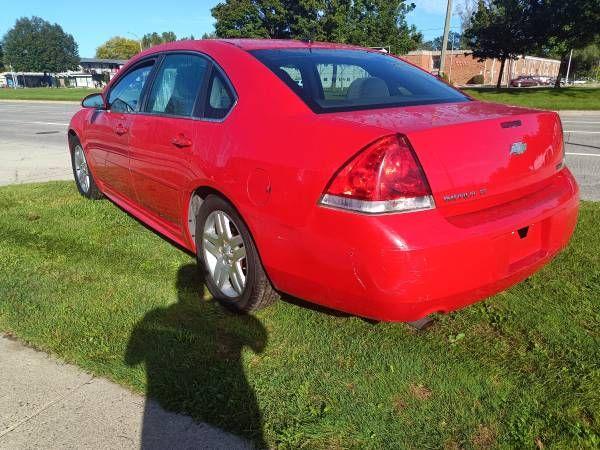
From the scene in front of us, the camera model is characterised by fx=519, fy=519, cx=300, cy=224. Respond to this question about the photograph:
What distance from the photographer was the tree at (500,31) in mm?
33000

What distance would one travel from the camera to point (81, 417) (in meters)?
2.32

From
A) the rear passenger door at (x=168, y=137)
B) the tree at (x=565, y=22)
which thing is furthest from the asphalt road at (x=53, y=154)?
the tree at (x=565, y=22)

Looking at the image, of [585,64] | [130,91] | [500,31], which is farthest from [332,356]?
[585,64]

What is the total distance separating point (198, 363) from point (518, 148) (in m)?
1.91

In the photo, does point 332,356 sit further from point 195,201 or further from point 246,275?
point 195,201

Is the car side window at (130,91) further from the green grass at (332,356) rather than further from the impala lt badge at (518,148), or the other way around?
the impala lt badge at (518,148)

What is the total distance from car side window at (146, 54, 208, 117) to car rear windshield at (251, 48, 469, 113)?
477 millimetres

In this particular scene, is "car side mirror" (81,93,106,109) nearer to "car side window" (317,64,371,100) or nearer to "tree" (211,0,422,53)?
"car side window" (317,64,371,100)

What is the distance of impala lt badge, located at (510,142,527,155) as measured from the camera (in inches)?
98.3

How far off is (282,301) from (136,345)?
0.93 metres

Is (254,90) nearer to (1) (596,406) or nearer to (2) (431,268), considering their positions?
(2) (431,268)

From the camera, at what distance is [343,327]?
9.67 ft

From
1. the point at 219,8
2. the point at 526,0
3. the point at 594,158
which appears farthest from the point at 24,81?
the point at 594,158

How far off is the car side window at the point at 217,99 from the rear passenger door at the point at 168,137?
103 millimetres
